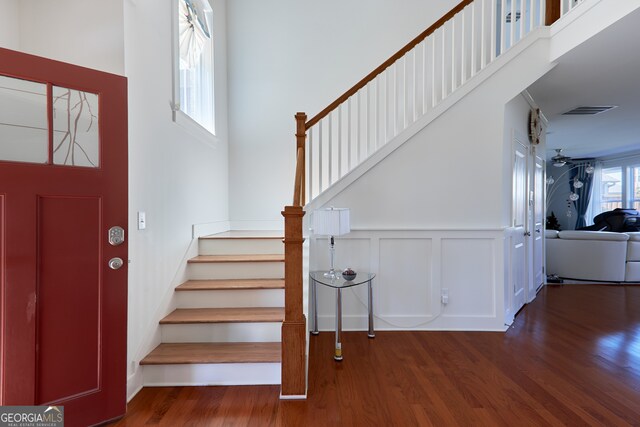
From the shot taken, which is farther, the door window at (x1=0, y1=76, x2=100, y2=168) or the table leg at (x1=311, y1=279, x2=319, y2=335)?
the table leg at (x1=311, y1=279, x2=319, y2=335)

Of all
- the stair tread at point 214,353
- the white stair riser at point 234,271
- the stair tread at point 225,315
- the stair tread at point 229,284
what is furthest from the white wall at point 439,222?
the stair tread at point 214,353

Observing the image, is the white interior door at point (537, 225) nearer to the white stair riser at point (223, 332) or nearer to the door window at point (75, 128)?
the white stair riser at point (223, 332)

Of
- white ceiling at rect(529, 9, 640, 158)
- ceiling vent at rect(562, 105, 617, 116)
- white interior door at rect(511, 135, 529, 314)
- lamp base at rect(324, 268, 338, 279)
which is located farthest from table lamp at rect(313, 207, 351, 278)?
ceiling vent at rect(562, 105, 617, 116)

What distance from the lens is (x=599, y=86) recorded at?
3.75 meters

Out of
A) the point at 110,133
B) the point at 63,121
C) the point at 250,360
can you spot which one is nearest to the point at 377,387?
the point at 250,360

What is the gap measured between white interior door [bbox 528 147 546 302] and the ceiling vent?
0.72 metres

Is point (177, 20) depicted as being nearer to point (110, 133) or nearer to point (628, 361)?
point (110, 133)

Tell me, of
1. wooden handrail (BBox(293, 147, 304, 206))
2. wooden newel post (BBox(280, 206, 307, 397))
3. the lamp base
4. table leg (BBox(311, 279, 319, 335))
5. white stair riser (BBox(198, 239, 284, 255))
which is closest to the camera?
wooden newel post (BBox(280, 206, 307, 397))

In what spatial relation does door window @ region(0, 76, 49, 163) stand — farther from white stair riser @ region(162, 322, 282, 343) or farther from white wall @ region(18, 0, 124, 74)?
white stair riser @ region(162, 322, 282, 343)

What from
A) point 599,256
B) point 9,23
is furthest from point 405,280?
point 599,256

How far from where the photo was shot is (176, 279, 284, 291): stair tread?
2.79 metres

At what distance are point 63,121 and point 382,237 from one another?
2.74m

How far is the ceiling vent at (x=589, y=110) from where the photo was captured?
4.59 m

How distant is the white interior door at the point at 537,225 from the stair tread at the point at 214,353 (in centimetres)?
377
